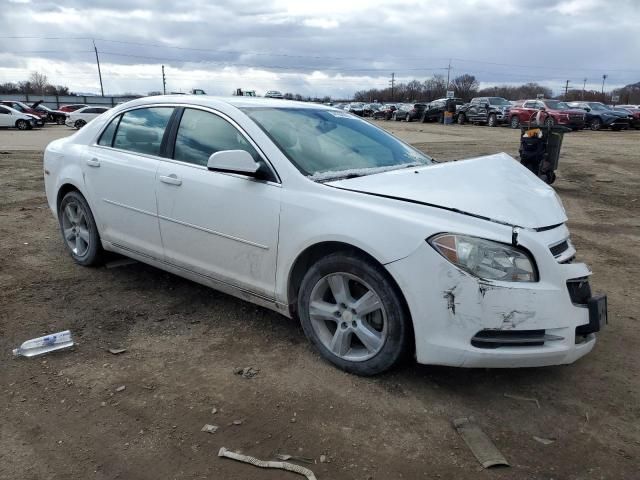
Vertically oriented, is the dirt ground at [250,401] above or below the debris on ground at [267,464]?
above

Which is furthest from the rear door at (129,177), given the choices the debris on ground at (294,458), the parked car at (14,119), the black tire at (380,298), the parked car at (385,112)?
the parked car at (385,112)

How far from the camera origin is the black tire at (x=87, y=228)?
4.86 meters

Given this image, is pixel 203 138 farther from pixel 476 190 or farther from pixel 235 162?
pixel 476 190

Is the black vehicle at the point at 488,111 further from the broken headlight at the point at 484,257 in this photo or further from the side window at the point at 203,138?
the broken headlight at the point at 484,257

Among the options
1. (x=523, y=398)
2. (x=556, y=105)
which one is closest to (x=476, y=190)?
(x=523, y=398)

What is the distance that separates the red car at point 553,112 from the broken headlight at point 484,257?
945 inches

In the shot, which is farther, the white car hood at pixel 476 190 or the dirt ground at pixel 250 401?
the white car hood at pixel 476 190

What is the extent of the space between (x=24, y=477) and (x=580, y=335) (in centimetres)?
279

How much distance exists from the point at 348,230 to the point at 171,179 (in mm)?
1577

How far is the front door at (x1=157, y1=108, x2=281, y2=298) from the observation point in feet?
11.3

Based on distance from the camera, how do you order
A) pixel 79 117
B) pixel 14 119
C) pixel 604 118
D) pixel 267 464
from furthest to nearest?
pixel 79 117, pixel 14 119, pixel 604 118, pixel 267 464

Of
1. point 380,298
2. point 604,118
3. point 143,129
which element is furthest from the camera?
point 604,118

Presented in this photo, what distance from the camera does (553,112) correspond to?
26.6 m

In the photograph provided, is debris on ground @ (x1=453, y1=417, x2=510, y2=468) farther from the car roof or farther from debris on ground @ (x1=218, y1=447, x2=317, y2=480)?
the car roof
